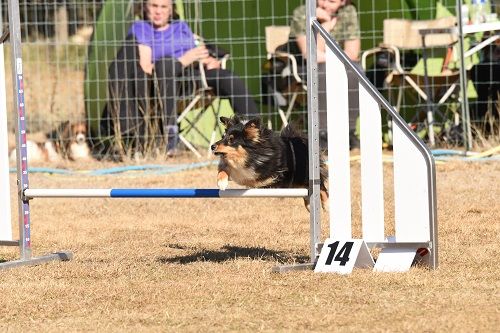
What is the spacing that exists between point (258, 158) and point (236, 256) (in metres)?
0.68

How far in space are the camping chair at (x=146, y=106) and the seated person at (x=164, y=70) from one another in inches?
0.4

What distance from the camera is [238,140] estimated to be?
5914 millimetres

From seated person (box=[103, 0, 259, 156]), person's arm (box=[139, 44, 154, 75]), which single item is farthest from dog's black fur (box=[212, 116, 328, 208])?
person's arm (box=[139, 44, 154, 75])

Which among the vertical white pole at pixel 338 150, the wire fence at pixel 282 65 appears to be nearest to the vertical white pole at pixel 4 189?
the vertical white pole at pixel 338 150

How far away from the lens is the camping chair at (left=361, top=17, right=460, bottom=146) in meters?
10.8

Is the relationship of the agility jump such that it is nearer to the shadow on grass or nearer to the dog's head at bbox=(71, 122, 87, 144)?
the shadow on grass

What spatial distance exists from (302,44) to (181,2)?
1.62 m

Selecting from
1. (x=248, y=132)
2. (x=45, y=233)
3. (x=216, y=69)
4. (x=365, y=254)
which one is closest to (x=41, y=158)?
(x=216, y=69)

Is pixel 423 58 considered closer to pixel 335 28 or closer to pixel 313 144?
pixel 335 28

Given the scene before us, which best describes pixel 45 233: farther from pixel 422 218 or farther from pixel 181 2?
pixel 181 2

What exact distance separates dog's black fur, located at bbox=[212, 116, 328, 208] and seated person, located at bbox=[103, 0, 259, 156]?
5018mm

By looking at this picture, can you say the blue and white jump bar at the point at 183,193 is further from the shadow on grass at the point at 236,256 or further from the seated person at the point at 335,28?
the seated person at the point at 335,28

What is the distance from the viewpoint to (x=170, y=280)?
5.35m

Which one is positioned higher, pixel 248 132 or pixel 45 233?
pixel 248 132
